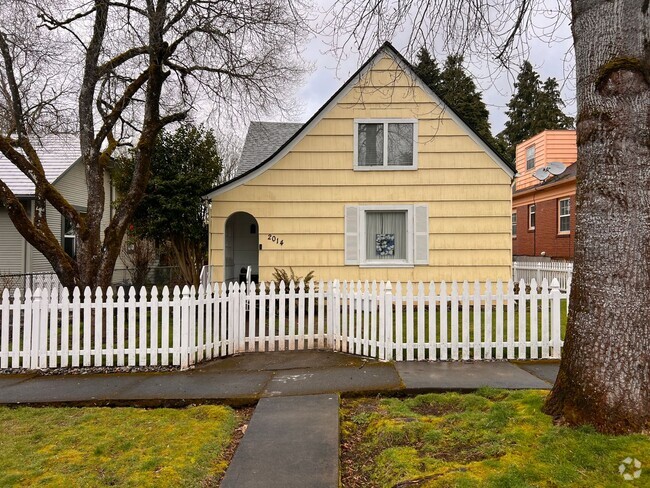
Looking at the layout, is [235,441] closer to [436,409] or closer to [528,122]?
[436,409]

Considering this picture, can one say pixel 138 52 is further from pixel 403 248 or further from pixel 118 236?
pixel 403 248

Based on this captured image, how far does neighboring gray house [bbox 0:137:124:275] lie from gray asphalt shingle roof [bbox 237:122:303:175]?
225 inches

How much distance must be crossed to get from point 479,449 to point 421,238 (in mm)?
7768

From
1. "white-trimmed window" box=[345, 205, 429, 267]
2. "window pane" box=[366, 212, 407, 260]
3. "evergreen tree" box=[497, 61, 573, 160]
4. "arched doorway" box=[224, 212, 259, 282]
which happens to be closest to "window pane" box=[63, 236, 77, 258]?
"arched doorway" box=[224, 212, 259, 282]

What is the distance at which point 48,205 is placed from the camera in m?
16.0

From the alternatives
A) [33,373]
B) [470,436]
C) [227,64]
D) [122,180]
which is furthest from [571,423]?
[122,180]

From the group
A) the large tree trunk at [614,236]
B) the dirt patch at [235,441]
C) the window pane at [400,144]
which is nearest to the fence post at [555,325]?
the large tree trunk at [614,236]

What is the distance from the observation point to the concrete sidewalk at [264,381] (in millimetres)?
4941

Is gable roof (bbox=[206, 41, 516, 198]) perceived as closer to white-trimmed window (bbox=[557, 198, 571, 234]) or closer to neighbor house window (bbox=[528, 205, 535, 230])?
white-trimmed window (bbox=[557, 198, 571, 234])

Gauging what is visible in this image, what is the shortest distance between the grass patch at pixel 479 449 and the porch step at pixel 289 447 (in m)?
0.17

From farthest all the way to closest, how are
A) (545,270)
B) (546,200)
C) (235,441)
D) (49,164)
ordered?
1. (546,200)
2. (49,164)
3. (545,270)
4. (235,441)

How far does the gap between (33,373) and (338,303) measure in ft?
14.5

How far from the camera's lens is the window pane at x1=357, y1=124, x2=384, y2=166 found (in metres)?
11.1

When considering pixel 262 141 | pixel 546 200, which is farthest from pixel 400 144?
pixel 546 200
